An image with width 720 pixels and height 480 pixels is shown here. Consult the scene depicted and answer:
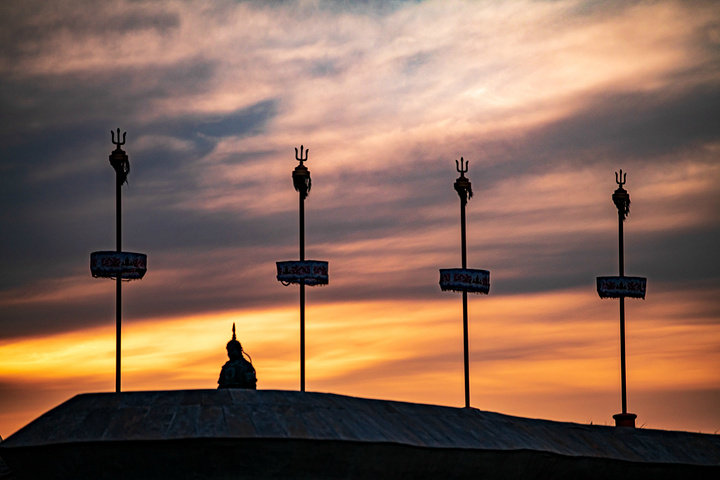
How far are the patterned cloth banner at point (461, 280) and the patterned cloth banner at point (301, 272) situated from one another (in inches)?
303

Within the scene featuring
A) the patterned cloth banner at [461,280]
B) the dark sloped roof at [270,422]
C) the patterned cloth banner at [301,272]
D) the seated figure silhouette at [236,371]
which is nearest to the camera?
the dark sloped roof at [270,422]

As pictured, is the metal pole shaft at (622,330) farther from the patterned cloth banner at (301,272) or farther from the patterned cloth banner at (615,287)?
the patterned cloth banner at (301,272)

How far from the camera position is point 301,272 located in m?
72.3

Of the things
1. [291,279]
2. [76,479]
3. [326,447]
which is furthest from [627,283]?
[76,479]

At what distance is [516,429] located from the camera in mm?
63375

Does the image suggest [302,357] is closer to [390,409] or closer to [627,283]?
[390,409]

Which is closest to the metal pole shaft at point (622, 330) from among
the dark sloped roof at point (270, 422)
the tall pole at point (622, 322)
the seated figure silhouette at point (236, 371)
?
the tall pole at point (622, 322)

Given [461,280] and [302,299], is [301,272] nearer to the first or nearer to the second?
[302,299]

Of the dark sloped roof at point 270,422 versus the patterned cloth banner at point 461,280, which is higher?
the patterned cloth banner at point 461,280

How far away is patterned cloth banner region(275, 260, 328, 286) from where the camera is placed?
237 feet

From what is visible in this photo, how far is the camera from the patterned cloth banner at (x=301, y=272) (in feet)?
237

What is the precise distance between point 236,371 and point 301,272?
497 inches

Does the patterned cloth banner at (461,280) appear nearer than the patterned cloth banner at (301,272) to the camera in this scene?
No

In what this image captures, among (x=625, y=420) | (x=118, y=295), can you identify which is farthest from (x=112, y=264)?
(x=625, y=420)
